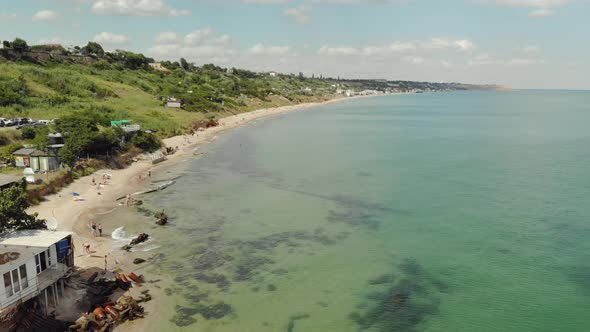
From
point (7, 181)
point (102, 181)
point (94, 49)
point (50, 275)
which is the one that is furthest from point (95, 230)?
point (94, 49)

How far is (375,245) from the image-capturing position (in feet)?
142

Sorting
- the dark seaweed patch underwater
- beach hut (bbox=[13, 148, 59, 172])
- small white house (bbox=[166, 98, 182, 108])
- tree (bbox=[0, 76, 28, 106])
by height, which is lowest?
the dark seaweed patch underwater

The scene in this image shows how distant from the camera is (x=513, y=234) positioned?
4625 cm

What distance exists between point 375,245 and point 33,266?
96.4 ft

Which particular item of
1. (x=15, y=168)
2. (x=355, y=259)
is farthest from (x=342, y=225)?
(x=15, y=168)

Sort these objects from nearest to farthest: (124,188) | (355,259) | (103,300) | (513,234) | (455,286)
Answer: (103,300), (455,286), (355,259), (513,234), (124,188)

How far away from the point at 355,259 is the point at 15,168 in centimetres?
4566

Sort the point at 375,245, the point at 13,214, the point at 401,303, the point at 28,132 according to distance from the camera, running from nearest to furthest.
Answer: the point at 13,214 → the point at 401,303 → the point at 375,245 → the point at 28,132

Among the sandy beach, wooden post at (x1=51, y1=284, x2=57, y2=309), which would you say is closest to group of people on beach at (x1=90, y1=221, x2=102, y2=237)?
the sandy beach

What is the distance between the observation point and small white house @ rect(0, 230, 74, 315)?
24.8m

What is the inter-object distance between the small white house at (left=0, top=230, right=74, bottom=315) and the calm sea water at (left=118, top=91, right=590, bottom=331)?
7403mm

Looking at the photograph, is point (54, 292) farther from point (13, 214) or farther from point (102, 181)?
point (102, 181)

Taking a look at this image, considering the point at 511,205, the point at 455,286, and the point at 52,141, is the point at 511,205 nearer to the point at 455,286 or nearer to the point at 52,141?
the point at 455,286

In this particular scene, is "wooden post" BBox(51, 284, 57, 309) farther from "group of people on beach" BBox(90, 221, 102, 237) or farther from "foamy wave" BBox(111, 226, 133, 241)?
"group of people on beach" BBox(90, 221, 102, 237)
